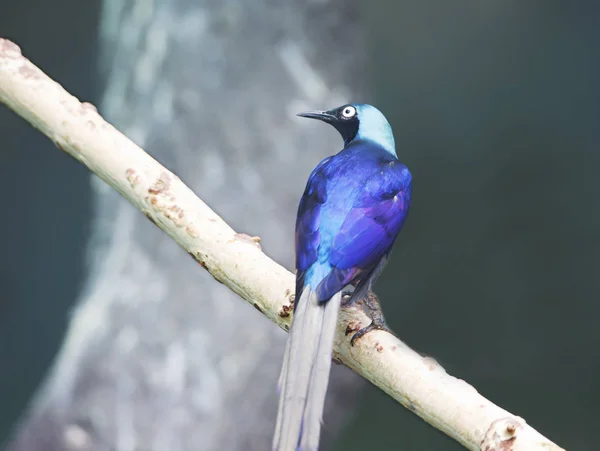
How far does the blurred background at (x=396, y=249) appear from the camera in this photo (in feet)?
9.41

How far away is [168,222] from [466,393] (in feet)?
2.10

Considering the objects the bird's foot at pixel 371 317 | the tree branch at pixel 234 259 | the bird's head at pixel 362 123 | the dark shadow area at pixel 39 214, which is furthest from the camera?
the dark shadow area at pixel 39 214

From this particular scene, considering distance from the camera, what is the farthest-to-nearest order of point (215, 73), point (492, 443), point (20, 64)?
1. point (215, 73)
2. point (20, 64)
3. point (492, 443)

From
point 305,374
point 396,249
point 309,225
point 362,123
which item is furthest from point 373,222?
point 396,249

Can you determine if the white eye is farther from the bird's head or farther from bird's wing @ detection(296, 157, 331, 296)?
bird's wing @ detection(296, 157, 331, 296)

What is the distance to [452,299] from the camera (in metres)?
2.96

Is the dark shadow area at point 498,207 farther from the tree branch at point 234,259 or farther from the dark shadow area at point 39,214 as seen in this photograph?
the tree branch at point 234,259

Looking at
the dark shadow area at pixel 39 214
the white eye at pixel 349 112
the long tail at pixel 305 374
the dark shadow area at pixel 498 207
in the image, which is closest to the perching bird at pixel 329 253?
the long tail at pixel 305 374

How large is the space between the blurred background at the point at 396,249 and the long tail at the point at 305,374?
1.73m

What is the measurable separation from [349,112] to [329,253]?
2.14 ft

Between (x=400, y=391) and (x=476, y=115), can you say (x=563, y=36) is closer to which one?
(x=476, y=115)

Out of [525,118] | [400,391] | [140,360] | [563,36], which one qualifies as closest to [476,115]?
[525,118]

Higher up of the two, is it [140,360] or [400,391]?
[140,360]

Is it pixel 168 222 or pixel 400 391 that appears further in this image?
pixel 168 222
